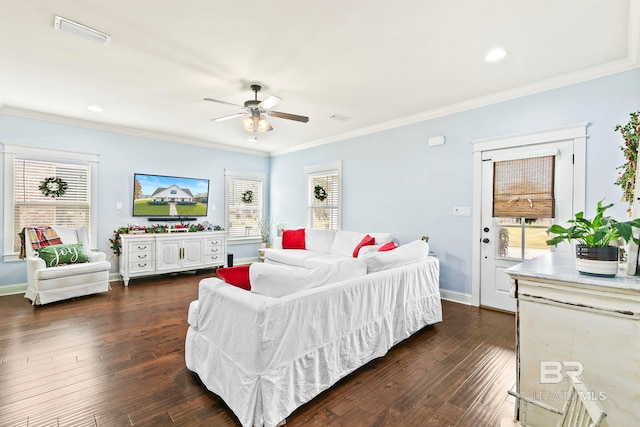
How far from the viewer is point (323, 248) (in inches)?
217

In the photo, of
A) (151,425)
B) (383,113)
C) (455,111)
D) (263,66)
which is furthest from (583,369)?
(383,113)

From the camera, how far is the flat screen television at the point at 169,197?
18.2ft

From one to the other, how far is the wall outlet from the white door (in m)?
0.17

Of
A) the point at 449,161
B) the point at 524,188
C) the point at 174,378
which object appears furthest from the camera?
the point at 449,161

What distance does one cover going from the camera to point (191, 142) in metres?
6.15

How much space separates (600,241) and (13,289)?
22.1 feet

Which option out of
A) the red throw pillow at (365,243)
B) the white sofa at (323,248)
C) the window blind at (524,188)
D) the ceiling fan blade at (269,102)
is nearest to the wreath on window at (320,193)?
the white sofa at (323,248)

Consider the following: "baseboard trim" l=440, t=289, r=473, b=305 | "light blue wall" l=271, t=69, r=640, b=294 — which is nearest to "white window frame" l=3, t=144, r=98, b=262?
"light blue wall" l=271, t=69, r=640, b=294

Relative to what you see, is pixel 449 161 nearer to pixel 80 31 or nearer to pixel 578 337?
pixel 578 337

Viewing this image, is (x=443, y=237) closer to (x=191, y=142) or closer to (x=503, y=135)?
(x=503, y=135)

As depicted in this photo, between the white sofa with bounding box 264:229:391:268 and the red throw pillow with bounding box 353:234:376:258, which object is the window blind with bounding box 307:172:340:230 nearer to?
the white sofa with bounding box 264:229:391:268

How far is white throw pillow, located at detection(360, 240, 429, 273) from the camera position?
267cm

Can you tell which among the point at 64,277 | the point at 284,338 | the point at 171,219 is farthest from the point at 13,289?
the point at 284,338

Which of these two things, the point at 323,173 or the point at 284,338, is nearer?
the point at 284,338
